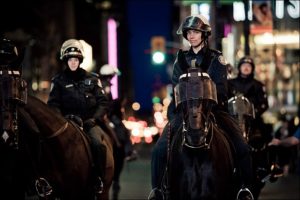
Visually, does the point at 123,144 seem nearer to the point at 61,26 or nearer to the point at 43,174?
the point at 43,174

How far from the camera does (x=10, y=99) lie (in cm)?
1095

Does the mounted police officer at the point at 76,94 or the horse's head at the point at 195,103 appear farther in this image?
the mounted police officer at the point at 76,94

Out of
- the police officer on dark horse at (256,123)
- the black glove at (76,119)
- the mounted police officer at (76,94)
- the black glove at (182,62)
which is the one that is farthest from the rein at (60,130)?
the police officer on dark horse at (256,123)

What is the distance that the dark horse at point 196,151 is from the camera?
1010 centimetres

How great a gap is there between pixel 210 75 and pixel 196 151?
3.74ft

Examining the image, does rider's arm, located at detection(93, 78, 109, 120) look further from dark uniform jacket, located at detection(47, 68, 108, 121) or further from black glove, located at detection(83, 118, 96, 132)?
black glove, located at detection(83, 118, 96, 132)

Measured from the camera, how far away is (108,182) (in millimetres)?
14711

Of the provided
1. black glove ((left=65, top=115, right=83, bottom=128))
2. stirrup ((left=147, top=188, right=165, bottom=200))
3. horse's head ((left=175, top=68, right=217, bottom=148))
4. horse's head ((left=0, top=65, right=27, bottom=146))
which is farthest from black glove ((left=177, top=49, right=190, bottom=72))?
black glove ((left=65, top=115, right=83, bottom=128))

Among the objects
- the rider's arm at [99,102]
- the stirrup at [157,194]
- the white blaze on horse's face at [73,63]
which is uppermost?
the white blaze on horse's face at [73,63]

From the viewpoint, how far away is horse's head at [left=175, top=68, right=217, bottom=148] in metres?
10.0

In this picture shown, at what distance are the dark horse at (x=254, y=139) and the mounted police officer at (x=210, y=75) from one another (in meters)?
3.19

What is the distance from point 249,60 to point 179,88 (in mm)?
7354

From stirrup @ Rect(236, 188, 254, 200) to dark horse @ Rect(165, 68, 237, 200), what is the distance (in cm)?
38

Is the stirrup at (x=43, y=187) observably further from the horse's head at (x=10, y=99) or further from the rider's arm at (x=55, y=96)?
the rider's arm at (x=55, y=96)
